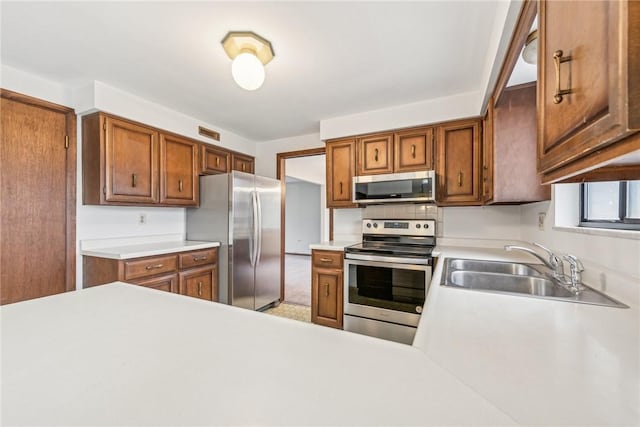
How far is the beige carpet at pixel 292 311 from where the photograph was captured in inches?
125

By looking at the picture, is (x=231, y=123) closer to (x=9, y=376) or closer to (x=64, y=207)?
(x=64, y=207)

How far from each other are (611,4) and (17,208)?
10.7ft

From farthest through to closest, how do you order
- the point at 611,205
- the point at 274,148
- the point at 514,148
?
1. the point at 274,148
2. the point at 514,148
3. the point at 611,205

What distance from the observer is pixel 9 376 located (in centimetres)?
49

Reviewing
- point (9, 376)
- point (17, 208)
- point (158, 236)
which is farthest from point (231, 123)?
point (9, 376)

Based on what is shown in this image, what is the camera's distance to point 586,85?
577 mm

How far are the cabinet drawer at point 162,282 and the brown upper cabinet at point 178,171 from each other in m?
0.78

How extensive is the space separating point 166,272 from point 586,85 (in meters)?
2.84

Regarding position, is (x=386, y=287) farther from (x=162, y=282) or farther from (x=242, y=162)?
(x=242, y=162)

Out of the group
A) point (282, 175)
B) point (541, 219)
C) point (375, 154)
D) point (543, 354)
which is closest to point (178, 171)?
point (282, 175)

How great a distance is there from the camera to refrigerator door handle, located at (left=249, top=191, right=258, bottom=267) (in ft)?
10.3

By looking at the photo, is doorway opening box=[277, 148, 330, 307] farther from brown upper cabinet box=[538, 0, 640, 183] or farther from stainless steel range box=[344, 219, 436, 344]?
brown upper cabinet box=[538, 0, 640, 183]

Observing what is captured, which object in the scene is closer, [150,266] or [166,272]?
[150,266]

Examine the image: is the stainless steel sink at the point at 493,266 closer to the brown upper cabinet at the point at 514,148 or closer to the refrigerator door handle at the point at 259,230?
the brown upper cabinet at the point at 514,148
